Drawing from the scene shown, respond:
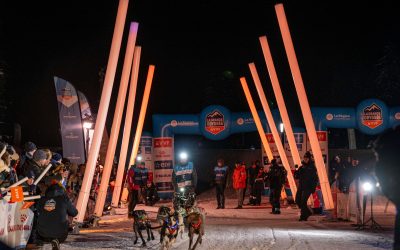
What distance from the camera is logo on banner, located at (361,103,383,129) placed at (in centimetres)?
3003

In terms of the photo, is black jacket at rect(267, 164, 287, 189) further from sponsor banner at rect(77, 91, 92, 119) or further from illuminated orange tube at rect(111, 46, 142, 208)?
sponsor banner at rect(77, 91, 92, 119)

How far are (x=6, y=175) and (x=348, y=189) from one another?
11388 millimetres

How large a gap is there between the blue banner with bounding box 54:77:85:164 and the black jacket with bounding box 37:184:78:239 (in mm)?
13118

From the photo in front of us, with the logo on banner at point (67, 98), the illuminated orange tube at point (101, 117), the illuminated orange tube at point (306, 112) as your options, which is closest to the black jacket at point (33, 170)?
the illuminated orange tube at point (101, 117)

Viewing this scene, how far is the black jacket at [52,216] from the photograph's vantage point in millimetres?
9086

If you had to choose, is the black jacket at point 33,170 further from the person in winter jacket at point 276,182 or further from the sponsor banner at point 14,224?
the person in winter jacket at point 276,182

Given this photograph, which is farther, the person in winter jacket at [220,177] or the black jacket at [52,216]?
the person in winter jacket at [220,177]

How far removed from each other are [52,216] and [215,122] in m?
22.5

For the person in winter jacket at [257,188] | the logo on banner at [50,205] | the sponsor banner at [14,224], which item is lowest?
the sponsor banner at [14,224]

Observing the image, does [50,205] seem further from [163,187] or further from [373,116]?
[373,116]

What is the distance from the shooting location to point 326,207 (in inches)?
776

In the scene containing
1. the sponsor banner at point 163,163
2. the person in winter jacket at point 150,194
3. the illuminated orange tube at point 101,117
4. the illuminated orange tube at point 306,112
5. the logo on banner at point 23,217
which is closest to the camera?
the logo on banner at point 23,217

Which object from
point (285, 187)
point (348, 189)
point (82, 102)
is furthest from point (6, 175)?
point (285, 187)

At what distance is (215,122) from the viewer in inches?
1237
